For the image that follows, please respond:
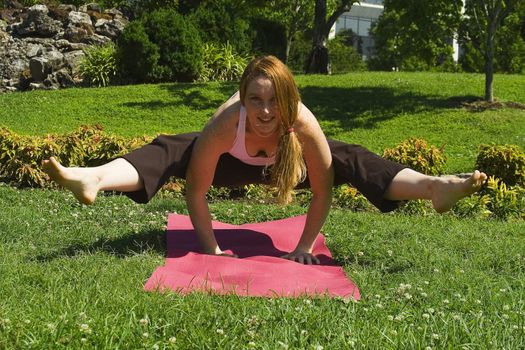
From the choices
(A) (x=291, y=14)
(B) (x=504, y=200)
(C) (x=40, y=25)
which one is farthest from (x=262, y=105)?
(A) (x=291, y=14)

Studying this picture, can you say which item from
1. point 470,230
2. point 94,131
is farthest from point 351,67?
point 470,230

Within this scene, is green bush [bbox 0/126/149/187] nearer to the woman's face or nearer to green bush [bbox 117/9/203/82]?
the woman's face

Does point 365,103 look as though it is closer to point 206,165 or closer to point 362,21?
point 206,165

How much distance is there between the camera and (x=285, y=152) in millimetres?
4312

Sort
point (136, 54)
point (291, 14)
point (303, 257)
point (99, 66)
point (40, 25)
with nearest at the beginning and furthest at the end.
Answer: point (303, 257)
point (136, 54)
point (99, 66)
point (40, 25)
point (291, 14)

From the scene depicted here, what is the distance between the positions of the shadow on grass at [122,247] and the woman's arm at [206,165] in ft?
1.02

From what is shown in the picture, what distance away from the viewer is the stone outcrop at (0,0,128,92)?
1477cm

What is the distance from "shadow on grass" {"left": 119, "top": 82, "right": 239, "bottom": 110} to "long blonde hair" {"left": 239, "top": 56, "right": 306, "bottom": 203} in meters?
8.20

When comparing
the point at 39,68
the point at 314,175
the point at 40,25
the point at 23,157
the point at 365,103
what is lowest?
the point at 23,157

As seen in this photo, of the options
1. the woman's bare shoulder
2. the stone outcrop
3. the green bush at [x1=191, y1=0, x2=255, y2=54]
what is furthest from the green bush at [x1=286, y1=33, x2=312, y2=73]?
the woman's bare shoulder

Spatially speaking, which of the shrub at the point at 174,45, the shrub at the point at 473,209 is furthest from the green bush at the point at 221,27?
the shrub at the point at 473,209

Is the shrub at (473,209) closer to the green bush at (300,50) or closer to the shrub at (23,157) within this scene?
the shrub at (23,157)

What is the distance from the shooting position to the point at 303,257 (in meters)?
4.73

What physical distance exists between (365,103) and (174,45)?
158 inches
